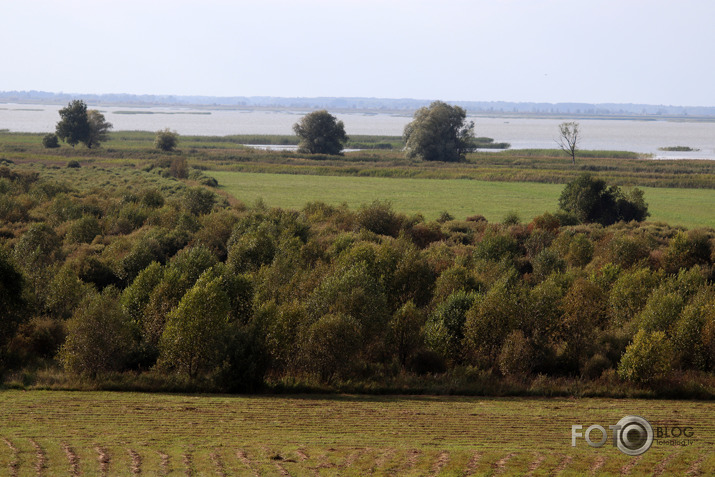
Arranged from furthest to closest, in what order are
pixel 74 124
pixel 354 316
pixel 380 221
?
pixel 74 124 → pixel 380 221 → pixel 354 316

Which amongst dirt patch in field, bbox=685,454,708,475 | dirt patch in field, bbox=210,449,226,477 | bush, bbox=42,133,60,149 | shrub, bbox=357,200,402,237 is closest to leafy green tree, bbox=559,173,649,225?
shrub, bbox=357,200,402,237

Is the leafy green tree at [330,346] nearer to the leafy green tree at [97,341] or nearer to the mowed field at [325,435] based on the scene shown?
the mowed field at [325,435]

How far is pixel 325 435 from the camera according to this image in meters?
22.5

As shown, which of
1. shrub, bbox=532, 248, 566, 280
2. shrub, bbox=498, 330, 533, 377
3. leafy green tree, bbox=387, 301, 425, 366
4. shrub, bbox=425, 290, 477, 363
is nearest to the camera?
shrub, bbox=498, 330, 533, 377

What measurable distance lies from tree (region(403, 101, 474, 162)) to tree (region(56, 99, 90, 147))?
58333 millimetres

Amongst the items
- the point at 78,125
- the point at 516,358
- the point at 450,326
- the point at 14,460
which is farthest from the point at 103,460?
the point at 78,125

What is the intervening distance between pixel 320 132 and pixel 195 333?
104 meters

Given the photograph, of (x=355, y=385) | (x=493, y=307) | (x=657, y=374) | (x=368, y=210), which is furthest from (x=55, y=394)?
(x=368, y=210)

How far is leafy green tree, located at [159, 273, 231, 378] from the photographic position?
1160 inches

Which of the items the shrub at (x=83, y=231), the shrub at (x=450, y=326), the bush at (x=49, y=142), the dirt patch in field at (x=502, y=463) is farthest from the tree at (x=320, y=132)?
the dirt patch in field at (x=502, y=463)

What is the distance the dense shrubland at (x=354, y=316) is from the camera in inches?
1166

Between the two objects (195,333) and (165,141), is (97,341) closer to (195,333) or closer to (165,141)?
(195,333)

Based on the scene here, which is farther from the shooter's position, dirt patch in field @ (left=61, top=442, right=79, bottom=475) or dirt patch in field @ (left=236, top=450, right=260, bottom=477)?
dirt patch in field @ (left=236, top=450, right=260, bottom=477)

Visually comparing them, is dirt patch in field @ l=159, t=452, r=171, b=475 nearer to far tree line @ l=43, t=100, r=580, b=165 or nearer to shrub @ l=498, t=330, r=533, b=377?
shrub @ l=498, t=330, r=533, b=377
